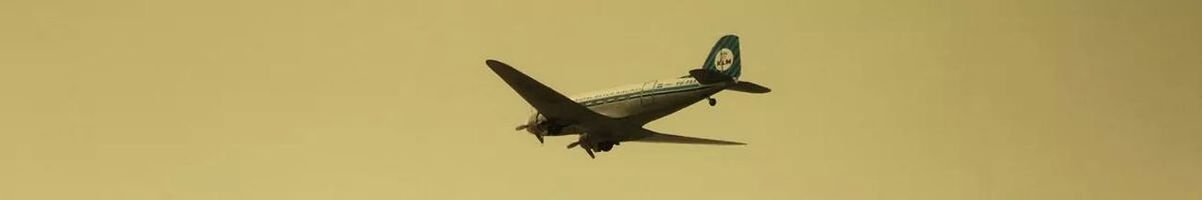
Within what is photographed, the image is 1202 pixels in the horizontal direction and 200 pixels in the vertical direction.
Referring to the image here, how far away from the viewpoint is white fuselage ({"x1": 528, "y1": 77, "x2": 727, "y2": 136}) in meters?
19.3

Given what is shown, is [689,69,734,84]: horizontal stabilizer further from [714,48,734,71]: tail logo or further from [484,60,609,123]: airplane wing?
[484,60,609,123]: airplane wing

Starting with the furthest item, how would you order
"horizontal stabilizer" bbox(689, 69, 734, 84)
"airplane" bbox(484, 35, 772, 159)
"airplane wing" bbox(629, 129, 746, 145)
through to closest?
"airplane wing" bbox(629, 129, 746, 145), "airplane" bbox(484, 35, 772, 159), "horizontal stabilizer" bbox(689, 69, 734, 84)

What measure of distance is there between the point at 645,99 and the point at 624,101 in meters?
0.45

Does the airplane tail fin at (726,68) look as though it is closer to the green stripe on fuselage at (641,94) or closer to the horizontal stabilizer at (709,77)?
the horizontal stabilizer at (709,77)

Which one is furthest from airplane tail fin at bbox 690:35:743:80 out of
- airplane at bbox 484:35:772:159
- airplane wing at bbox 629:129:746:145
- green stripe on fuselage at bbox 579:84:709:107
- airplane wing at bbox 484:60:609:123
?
airplane wing at bbox 629:129:746:145

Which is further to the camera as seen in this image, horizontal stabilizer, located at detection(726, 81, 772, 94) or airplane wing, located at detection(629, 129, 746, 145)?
airplane wing, located at detection(629, 129, 746, 145)

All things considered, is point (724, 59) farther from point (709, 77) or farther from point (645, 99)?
point (645, 99)

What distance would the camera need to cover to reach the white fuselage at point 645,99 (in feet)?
63.3

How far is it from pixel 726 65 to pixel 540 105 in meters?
2.28

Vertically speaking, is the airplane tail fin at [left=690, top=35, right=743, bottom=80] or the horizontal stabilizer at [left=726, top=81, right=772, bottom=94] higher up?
the airplane tail fin at [left=690, top=35, right=743, bottom=80]

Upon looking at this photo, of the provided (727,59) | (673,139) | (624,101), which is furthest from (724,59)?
(673,139)

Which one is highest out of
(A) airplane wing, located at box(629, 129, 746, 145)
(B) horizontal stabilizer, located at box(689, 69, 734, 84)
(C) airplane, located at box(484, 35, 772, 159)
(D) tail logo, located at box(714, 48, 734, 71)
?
(D) tail logo, located at box(714, 48, 734, 71)

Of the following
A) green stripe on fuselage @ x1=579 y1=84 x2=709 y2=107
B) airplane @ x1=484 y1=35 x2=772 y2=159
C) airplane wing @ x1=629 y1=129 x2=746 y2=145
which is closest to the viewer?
airplane @ x1=484 y1=35 x2=772 y2=159

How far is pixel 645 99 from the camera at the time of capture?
65.0ft
